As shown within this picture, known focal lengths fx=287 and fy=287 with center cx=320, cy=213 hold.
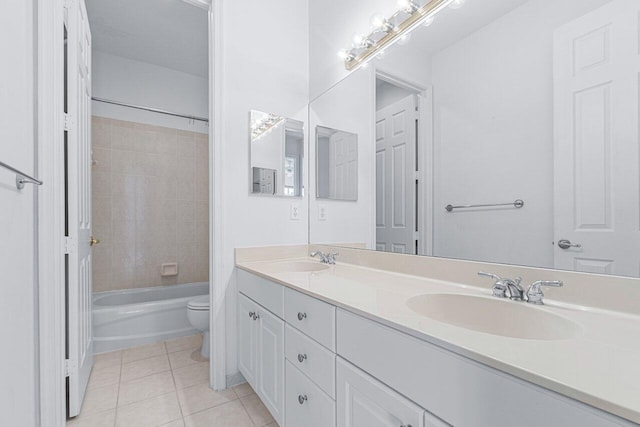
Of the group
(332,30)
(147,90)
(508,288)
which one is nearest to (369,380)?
(508,288)

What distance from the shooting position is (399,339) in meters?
0.70

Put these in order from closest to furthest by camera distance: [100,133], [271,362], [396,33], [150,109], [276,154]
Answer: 1. [271,362]
2. [396,33]
3. [276,154]
4. [100,133]
5. [150,109]

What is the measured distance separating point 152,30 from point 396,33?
2222 mm

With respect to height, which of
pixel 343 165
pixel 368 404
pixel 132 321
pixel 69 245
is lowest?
pixel 132 321

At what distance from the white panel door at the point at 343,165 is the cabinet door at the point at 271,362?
2.84 feet

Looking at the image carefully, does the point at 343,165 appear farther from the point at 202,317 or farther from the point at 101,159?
the point at 101,159

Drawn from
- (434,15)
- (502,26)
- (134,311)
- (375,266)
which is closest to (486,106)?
(502,26)

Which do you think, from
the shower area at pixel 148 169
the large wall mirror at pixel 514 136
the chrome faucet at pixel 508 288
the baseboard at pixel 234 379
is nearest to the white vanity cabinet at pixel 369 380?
the baseboard at pixel 234 379

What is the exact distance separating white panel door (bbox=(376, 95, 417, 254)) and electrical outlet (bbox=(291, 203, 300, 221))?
0.64 metres

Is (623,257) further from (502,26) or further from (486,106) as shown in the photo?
(502,26)

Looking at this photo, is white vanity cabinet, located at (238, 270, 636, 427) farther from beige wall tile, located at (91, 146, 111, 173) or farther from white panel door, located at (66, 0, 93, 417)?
beige wall tile, located at (91, 146, 111, 173)

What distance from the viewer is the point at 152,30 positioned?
2.48 meters

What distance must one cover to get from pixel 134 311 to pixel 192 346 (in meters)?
0.55

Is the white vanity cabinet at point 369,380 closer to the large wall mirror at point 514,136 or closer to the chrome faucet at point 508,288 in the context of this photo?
the chrome faucet at point 508,288
